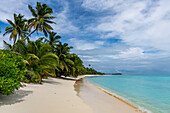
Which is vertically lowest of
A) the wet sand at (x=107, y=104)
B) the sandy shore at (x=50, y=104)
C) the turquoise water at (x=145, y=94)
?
the turquoise water at (x=145, y=94)

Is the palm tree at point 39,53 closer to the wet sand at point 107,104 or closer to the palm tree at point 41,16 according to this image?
the wet sand at point 107,104

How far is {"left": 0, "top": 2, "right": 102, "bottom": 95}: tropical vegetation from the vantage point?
427cm

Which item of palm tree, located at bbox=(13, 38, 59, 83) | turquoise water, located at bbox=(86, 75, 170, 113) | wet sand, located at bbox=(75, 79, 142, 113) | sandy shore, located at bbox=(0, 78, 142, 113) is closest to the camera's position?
sandy shore, located at bbox=(0, 78, 142, 113)

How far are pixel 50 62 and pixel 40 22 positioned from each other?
1015cm

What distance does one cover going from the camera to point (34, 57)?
10.1 metres

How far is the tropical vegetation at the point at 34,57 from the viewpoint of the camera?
4266 mm

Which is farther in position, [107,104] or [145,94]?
[145,94]

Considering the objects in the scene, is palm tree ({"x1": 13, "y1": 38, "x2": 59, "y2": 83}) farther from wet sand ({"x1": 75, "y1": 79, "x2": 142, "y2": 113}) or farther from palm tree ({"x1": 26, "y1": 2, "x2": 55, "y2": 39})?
palm tree ({"x1": 26, "y1": 2, "x2": 55, "y2": 39})

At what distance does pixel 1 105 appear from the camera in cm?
405

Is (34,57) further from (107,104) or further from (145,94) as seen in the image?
(145,94)

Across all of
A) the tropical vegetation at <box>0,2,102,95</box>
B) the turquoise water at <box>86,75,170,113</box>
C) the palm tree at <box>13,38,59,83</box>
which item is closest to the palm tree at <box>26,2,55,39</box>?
the tropical vegetation at <box>0,2,102,95</box>

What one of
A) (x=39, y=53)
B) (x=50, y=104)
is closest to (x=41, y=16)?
(x=39, y=53)

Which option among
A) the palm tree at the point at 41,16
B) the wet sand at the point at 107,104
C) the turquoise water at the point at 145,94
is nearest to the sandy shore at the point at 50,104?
the wet sand at the point at 107,104

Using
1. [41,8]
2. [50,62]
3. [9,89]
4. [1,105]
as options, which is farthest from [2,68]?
[41,8]
